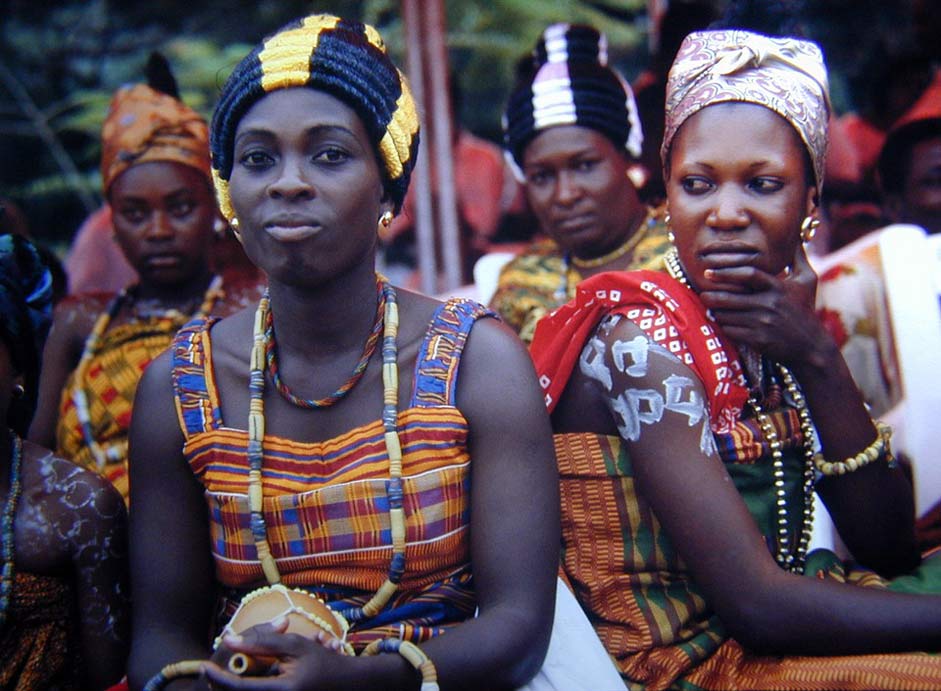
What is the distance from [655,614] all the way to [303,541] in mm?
802

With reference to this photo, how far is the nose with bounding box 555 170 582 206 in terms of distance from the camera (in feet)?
12.5

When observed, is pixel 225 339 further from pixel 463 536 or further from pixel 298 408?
pixel 463 536

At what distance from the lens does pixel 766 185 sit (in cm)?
233

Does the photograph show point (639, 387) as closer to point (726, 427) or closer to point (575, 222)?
point (726, 427)

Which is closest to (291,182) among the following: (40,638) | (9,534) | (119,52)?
(9,534)

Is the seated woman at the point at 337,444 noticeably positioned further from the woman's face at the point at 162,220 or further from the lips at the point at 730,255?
the woman's face at the point at 162,220

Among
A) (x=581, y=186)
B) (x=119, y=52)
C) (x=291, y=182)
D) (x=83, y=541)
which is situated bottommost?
(x=83, y=541)

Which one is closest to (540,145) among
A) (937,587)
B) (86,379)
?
(86,379)

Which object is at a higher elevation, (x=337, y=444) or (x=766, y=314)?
(x=766, y=314)

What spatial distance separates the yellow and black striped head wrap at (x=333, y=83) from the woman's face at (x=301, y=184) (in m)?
0.03

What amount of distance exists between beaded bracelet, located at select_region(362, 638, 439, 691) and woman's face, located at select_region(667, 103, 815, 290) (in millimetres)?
1067

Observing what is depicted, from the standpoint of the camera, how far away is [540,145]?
387 cm

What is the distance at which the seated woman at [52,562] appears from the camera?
2.31m

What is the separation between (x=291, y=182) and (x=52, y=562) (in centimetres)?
105
